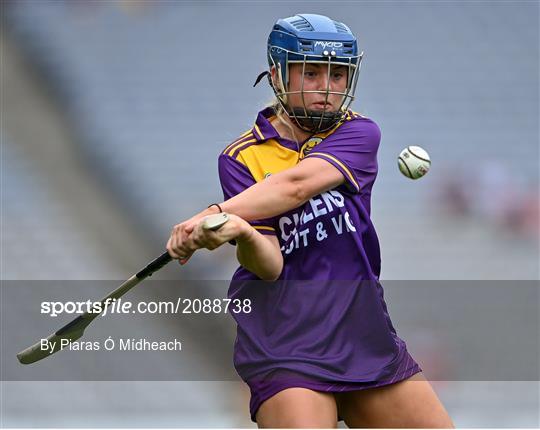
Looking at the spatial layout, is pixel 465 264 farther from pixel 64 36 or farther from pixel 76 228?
pixel 64 36

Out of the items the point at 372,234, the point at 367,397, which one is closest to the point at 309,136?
the point at 372,234

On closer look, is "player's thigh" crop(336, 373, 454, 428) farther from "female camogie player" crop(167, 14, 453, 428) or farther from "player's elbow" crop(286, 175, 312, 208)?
"player's elbow" crop(286, 175, 312, 208)

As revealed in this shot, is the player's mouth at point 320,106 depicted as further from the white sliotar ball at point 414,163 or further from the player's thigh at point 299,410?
the player's thigh at point 299,410

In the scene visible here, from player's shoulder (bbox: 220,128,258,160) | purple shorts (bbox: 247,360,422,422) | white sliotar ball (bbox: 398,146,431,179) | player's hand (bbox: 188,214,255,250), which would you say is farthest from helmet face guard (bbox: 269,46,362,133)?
purple shorts (bbox: 247,360,422,422)

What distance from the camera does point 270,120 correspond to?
291 cm

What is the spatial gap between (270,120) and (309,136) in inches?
5.1

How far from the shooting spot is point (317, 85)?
2803 mm

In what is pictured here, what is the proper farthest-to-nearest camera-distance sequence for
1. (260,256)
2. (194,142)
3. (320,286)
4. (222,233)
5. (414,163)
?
(194,142) < (414,163) < (320,286) < (260,256) < (222,233)

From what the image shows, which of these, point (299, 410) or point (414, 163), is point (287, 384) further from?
point (414, 163)

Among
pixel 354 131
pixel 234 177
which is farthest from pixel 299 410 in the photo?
pixel 354 131

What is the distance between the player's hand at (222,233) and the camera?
245 cm

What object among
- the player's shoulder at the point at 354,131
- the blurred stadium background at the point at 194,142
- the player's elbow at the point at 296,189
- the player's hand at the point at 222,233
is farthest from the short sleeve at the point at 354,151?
the blurred stadium background at the point at 194,142

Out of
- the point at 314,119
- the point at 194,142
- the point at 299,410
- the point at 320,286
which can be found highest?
the point at 314,119

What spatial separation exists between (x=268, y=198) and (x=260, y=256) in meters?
0.17
